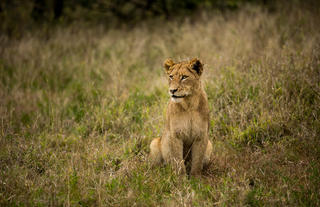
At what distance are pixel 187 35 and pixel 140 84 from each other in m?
3.33

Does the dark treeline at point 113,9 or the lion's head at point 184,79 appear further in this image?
the dark treeline at point 113,9

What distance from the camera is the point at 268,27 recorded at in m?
8.91

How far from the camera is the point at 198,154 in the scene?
13.3 feet

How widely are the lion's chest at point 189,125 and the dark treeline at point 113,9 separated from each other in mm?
9668

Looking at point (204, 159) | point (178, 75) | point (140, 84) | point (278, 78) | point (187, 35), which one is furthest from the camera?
point (187, 35)

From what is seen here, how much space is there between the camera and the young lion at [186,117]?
3920 mm

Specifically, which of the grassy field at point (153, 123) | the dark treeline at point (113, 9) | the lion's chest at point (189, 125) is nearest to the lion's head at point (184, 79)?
the lion's chest at point (189, 125)

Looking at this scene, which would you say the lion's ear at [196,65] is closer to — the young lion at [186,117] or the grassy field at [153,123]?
the young lion at [186,117]

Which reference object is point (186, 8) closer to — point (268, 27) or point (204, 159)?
point (268, 27)

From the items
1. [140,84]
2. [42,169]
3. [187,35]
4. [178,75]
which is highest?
[187,35]

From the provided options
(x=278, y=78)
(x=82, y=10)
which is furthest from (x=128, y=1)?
(x=278, y=78)

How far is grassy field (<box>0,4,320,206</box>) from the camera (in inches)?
144

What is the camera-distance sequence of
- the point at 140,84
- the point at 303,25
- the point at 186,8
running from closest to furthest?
the point at 140,84, the point at 303,25, the point at 186,8

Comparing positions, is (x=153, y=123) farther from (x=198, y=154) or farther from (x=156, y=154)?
(x=198, y=154)
